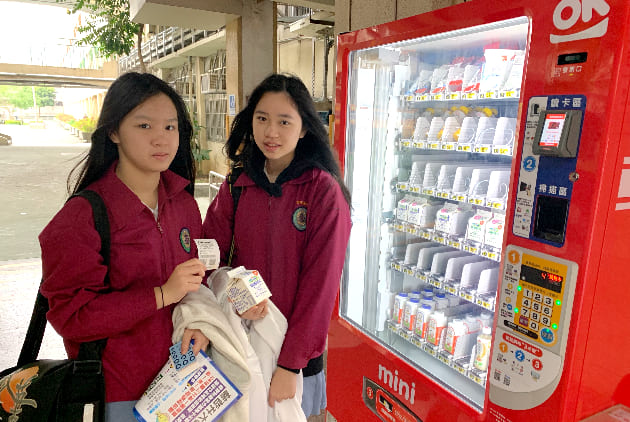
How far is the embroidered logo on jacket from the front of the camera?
4.21 feet

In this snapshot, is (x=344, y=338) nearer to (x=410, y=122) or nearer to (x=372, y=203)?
(x=372, y=203)

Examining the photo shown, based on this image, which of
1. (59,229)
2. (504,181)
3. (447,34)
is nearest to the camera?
(59,229)

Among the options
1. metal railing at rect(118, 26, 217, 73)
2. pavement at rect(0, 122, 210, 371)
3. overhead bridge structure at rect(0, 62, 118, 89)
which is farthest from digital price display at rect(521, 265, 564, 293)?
overhead bridge structure at rect(0, 62, 118, 89)

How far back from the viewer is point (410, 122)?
7.66 feet

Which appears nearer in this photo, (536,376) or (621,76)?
(621,76)

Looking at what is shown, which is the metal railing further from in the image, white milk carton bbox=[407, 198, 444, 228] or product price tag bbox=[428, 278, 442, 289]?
product price tag bbox=[428, 278, 442, 289]

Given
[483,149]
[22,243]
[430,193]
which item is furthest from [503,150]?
[22,243]

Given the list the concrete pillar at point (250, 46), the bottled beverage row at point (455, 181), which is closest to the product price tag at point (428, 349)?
the bottled beverage row at point (455, 181)

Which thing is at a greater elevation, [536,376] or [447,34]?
[447,34]

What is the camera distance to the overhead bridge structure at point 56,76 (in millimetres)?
26781

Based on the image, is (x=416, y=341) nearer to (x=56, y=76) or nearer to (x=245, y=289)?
(x=245, y=289)

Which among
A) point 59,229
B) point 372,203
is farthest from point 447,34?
point 59,229

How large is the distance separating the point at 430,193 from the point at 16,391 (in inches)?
67.7

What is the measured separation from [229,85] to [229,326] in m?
5.04
